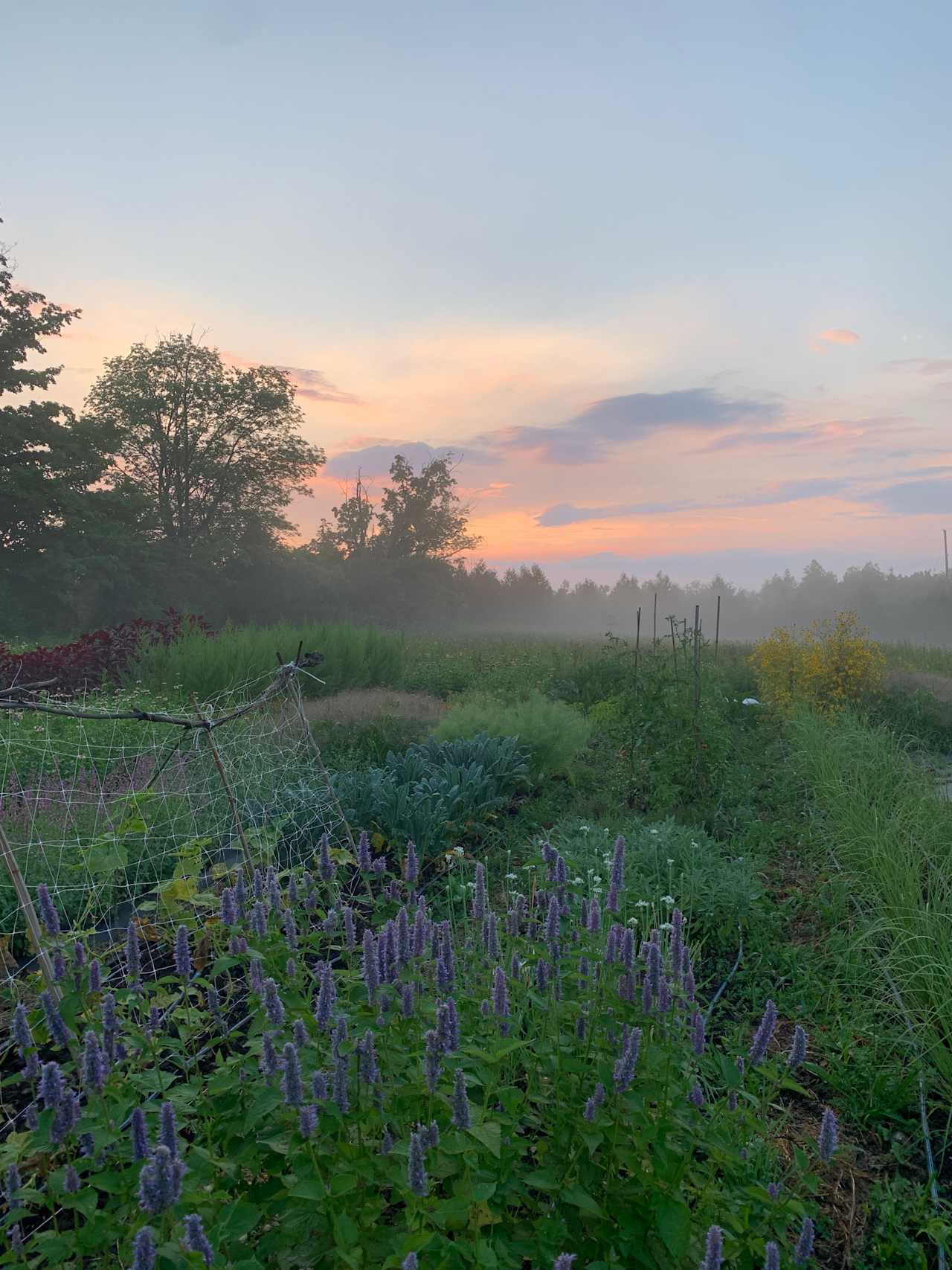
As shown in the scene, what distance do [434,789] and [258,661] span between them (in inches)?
271

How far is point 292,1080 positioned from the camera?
1564 mm

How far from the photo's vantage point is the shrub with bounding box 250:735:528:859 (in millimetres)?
5227

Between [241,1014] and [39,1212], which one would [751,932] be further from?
[39,1212]

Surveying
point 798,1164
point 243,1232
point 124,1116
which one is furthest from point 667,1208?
point 124,1116

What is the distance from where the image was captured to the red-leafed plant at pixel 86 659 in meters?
11.3

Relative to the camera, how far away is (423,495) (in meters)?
41.3

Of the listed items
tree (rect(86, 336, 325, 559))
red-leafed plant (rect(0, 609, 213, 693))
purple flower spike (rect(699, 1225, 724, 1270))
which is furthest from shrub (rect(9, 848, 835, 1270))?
tree (rect(86, 336, 325, 559))

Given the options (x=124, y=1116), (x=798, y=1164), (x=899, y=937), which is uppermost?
(x=124, y=1116)

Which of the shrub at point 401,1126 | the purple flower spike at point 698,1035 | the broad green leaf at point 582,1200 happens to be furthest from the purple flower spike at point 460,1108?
the purple flower spike at point 698,1035

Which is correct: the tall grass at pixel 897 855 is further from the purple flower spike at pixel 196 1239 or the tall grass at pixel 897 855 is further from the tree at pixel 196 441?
the tree at pixel 196 441

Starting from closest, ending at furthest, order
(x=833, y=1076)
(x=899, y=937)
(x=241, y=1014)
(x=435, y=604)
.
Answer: (x=833, y=1076) < (x=241, y=1014) < (x=899, y=937) < (x=435, y=604)

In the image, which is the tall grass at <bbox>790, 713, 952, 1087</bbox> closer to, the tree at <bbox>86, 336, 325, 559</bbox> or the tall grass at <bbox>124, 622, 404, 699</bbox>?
the tall grass at <bbox>124, 622, 404, 699</bbox>

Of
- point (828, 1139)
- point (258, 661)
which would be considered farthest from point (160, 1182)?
point (258, 661)

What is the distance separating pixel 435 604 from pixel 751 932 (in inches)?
1408
